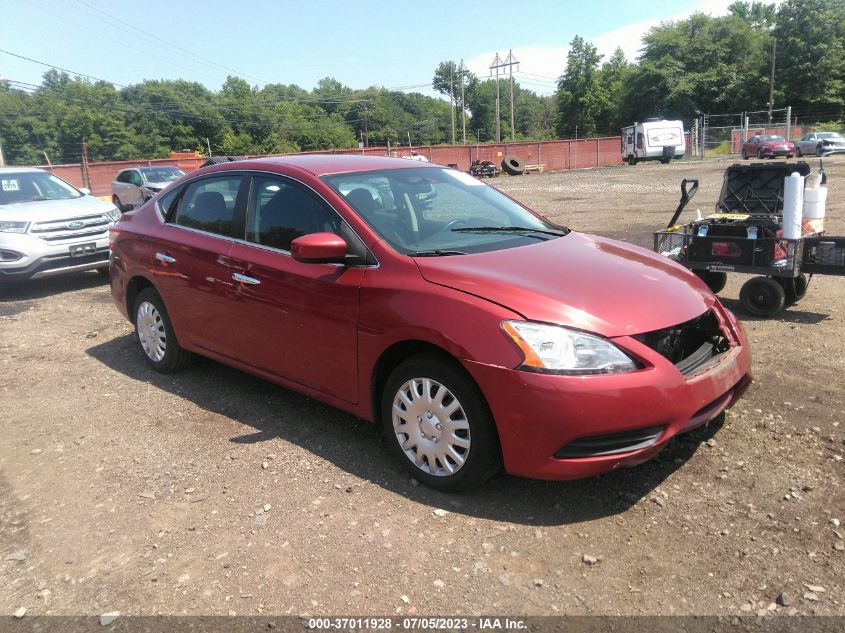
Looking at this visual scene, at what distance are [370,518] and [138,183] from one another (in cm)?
1889

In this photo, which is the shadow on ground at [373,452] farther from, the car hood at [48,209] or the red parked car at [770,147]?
the red parked car at [770,147]

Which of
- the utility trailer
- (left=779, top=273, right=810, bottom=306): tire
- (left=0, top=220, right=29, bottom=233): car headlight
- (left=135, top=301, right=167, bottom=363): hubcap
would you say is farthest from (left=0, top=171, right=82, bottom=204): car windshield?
(left=779, top=273, right=810, bottom=306): tire

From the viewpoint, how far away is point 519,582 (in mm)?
2756

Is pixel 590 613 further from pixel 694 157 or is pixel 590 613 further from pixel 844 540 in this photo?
pixel 694 157

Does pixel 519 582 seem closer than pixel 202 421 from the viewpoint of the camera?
Yes

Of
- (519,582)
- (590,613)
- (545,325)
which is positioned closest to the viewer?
(590,613)


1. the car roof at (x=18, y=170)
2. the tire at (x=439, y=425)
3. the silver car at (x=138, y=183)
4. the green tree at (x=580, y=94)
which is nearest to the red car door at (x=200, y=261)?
the tire at (x=439, y=425)

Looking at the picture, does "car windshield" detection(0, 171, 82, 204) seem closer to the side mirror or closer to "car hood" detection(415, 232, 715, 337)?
the side mirror

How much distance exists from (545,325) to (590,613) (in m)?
1.20

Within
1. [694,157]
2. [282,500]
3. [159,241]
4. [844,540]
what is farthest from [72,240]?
[694,157]

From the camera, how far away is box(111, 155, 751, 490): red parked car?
2990mm

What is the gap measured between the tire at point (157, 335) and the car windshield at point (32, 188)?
17.4 feet

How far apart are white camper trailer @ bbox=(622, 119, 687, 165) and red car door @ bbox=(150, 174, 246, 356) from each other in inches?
1635

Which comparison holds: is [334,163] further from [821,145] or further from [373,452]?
[821,145]
